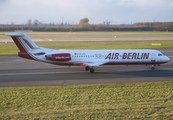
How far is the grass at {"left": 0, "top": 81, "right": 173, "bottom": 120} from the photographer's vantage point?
12.6 metres

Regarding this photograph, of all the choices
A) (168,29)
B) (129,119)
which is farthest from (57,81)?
(168,29)

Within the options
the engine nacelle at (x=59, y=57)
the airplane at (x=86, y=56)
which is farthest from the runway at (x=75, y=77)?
the engine nacelle at (x=59, y=57)

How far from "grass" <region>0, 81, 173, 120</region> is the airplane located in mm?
7327

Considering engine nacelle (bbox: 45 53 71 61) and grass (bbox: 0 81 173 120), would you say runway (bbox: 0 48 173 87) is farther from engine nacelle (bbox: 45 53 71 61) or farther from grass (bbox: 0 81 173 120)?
grass (bbox: 0 81 173 120)

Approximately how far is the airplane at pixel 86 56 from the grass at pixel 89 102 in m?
7.33

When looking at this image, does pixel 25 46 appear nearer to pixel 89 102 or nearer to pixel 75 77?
pixel 75 77

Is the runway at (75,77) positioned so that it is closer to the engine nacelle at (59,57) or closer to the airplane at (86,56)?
the airplane at (86,56)

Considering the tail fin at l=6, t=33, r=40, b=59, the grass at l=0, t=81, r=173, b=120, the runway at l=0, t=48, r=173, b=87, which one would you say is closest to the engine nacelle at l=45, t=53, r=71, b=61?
the runway at l=0, t=48, r=173, b=87

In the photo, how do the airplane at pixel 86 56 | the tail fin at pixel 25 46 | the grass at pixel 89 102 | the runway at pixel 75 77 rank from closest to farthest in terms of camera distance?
the grass at pixel 89 102
the runway at pixel 75 77
the tail fin at pixel 25 46
the airplane at pixel 86 56

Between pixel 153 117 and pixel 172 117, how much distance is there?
1.17 metres

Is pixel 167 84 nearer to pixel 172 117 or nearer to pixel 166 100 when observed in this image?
pixel 166 100

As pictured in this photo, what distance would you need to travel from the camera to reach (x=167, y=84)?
19438mm

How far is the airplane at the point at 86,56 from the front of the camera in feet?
82.3

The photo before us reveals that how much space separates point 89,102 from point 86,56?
11.8 metres
